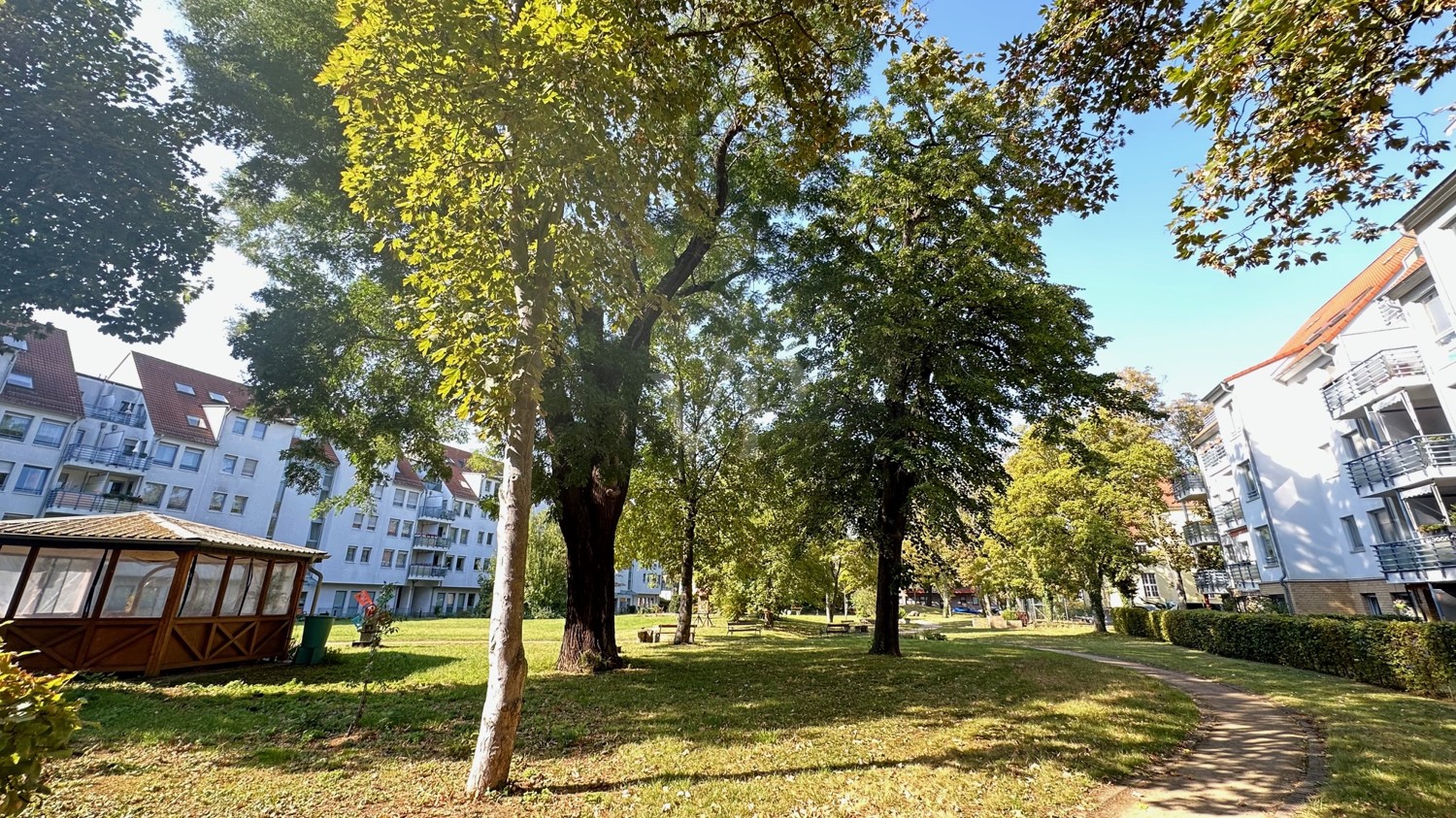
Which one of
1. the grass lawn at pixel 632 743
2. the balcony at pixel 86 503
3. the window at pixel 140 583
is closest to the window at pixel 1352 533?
the grass lawn at pixel 632 743

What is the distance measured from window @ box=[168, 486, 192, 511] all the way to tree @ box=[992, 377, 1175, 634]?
174ft

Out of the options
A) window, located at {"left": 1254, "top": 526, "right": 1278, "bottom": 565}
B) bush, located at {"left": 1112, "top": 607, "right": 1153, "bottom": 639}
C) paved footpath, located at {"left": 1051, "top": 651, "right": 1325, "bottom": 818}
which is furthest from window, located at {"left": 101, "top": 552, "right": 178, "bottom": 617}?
window, located at {"left": 1254, "top": 526, "right": 1278, "bottom": 565}

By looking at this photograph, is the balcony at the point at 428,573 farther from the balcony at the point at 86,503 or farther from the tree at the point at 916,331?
the tree at the point at 916,331

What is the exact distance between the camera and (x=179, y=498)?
3700 cm

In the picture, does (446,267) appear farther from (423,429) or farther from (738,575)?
(738,575)

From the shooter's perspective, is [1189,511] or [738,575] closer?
[738,575]

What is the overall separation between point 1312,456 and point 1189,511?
2134 cm

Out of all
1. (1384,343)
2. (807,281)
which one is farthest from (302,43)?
(1384,343)

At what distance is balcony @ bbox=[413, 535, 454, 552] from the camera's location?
50750 millimetres

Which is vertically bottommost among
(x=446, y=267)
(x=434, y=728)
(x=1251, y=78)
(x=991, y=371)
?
(x=434, y=728)

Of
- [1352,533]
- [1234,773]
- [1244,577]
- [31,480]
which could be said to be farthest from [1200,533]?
[31,480]

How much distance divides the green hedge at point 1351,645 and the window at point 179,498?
5767 centimetres

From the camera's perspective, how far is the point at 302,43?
40.7ft

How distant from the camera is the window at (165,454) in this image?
118ft
